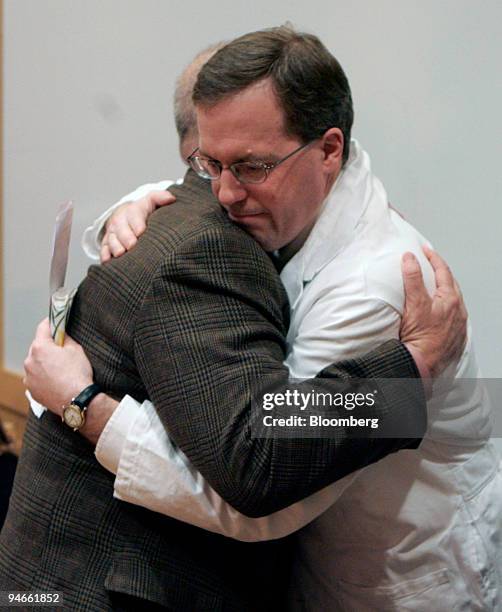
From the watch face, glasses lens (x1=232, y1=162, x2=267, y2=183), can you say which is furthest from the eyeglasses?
the watch face

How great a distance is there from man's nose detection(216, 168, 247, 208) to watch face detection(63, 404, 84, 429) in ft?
1.33

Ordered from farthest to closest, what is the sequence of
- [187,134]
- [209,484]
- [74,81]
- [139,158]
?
[74,81], [139,158], [187,134], [209,484]

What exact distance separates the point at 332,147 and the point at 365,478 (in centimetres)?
55

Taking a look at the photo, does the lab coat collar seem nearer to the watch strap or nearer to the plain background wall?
the watch strap

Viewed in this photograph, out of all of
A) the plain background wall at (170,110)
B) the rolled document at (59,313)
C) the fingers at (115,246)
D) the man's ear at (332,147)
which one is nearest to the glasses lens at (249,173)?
the man's ear at (332,147)

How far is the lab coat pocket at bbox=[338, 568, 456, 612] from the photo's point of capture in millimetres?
1526

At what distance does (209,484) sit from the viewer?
135 centimetres

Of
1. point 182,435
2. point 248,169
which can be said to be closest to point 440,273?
point 248,169

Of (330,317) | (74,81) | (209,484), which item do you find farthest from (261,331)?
(74,81)

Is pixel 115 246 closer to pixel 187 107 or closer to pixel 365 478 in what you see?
pixel 187 107

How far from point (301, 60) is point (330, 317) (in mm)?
399

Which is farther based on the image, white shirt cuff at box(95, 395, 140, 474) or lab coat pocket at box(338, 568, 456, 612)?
lab coat pocket at box(338, 568, 456, 612)

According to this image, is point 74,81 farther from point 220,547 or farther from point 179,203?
point 220,547

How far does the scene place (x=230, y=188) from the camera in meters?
1.43
